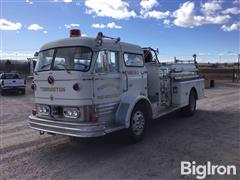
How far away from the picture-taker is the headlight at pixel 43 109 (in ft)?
21.2

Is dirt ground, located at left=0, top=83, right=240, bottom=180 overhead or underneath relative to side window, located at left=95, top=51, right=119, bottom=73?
underneath

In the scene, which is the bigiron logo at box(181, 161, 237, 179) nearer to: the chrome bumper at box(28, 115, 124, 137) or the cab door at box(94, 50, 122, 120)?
the chrome bumper at box(28, 115, 124, 137)

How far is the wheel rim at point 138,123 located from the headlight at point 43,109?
1.95 metres

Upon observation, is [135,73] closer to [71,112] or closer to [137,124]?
[137,124]

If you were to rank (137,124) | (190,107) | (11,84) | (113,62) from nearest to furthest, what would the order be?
(113,62) → (137,124) → (190,107) → (11,84)

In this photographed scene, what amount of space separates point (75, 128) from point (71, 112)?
43cm

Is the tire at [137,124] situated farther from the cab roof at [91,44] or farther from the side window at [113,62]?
the cab roof at [91,44]

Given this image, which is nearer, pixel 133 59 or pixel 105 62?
pixel 105 62

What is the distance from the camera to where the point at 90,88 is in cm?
583

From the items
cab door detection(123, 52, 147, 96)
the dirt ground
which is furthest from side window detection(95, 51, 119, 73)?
the dirt ground

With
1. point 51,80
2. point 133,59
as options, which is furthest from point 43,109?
point 133,59

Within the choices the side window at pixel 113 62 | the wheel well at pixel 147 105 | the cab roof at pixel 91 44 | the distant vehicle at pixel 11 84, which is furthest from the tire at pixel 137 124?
the distant vehicle at pixel 11 84

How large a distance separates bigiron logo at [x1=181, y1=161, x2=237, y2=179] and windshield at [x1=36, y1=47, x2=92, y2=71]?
2699 millimetres

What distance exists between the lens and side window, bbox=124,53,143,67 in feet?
23.0
